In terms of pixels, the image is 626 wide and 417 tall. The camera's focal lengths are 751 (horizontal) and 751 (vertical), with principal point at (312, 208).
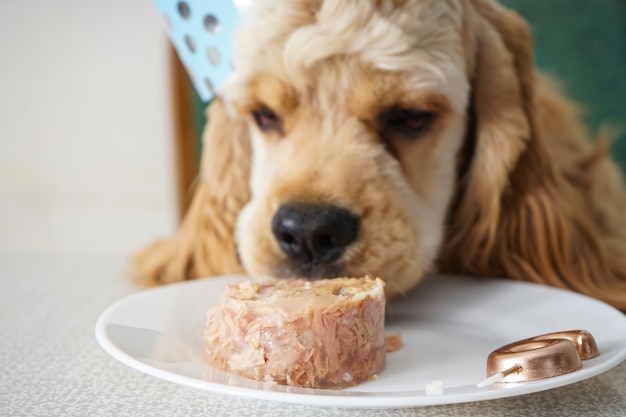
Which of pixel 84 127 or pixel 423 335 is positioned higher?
pixel 84 127

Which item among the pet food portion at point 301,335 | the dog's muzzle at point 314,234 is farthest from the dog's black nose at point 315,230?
the pet food portion at point 301,335

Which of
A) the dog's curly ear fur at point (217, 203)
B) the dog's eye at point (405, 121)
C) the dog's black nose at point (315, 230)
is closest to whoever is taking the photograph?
the dog's black nose at point (315, 230)

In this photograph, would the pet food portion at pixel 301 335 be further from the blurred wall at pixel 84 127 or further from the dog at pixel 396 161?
the blurred wall at pixel 84 127

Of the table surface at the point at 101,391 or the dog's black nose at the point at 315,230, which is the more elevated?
the dog's black nose at the point at 315,230

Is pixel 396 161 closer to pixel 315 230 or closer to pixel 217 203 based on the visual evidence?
pixel 315 230

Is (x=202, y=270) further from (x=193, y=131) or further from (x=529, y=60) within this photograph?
(x=193, y=131)

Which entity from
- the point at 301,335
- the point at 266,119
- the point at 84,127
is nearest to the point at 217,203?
the point at 266,119

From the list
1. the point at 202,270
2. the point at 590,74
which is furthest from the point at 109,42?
the point at 590,74
